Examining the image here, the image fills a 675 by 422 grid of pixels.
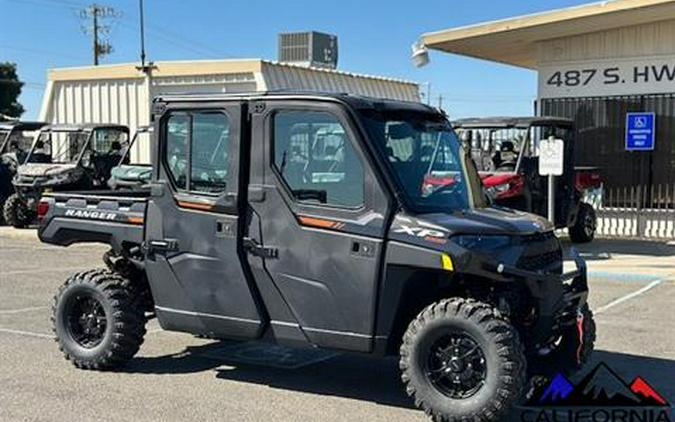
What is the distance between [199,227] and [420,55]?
11.5 meters

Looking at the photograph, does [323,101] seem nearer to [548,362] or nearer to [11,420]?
[548,362]

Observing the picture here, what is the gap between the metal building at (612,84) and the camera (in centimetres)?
1625

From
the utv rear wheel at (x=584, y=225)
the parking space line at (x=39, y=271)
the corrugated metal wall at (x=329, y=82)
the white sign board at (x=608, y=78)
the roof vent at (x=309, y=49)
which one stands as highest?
the roof vent at (x=309, y=49)

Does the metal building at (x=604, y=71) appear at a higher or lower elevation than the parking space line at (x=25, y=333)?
higher

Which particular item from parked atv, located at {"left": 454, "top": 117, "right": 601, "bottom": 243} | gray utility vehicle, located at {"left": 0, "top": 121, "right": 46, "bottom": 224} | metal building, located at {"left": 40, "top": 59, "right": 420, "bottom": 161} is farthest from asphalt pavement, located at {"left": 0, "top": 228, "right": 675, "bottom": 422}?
metal building, located at {"left": 40, "top": 59, "right": 420, "bottom": 161}

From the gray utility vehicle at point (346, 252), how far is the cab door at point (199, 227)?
0.01 metres

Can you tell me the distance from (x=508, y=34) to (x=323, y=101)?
11758 millimetres

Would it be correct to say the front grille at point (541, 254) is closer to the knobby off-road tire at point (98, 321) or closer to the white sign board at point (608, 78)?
the knobby off-road tire at point (98, 321)

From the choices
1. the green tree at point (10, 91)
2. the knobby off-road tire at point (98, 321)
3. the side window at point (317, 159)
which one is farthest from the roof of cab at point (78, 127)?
the green tree at point (10, 91)

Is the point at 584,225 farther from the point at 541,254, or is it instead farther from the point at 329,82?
the point at 541,254

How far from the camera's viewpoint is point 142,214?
21.7 feet

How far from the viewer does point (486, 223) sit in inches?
218

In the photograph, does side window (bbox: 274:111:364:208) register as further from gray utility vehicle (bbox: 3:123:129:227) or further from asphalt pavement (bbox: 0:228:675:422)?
gray utility vehicle (bbox: 3:123:129:227)

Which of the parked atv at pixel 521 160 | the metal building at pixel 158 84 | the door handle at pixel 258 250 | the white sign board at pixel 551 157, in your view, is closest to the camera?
the door handle at pixel 258 250
